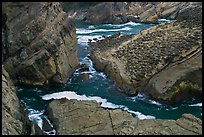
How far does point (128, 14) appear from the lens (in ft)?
168

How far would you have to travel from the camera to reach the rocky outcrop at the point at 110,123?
56.4ft

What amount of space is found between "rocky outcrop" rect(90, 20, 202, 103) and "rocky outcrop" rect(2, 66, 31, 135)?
7.76m

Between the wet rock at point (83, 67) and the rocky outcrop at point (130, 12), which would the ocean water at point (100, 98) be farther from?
the rocky outcrop at point (130, 12)

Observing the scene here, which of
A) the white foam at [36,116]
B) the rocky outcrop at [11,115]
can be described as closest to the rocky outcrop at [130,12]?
the white foam at [36,116]

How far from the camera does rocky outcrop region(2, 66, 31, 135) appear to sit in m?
15.4

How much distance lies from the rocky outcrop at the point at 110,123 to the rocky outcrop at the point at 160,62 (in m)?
4.47

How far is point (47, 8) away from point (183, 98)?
11894 millimetres

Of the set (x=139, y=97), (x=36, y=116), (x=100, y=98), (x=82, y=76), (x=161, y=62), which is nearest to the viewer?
(x=36, y=116)

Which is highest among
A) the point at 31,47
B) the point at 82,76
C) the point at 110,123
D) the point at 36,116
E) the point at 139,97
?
the point at 31,47

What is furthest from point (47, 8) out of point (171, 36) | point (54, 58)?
point (171, 36)

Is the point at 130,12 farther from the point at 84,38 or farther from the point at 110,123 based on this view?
the point at 110,123

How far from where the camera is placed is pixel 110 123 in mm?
17984

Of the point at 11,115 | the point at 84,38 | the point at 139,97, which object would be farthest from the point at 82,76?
the point at 84,38

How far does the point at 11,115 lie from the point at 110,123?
14.7 ft
